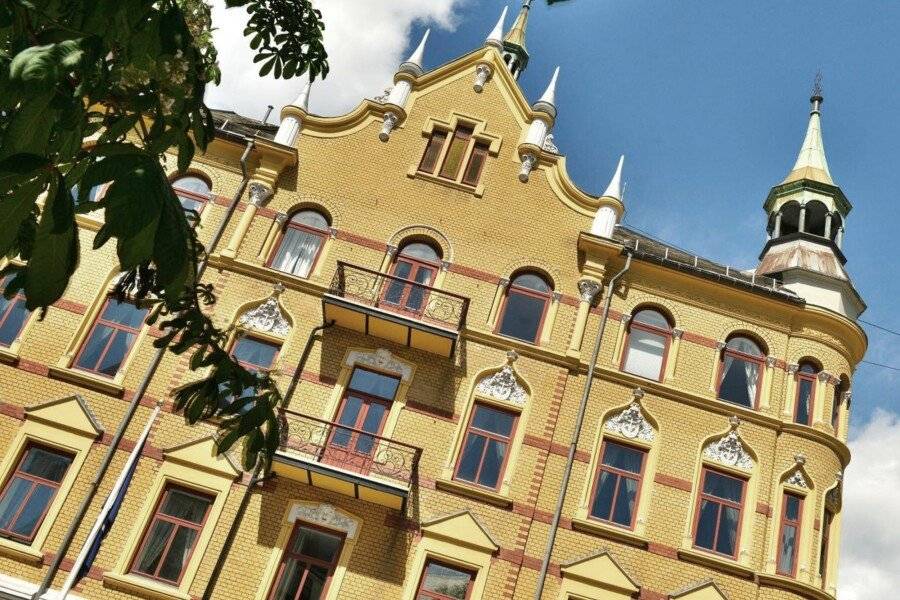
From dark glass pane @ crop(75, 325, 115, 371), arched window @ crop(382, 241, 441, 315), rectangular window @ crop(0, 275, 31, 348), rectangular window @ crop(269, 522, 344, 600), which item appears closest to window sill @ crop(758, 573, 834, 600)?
rectangular window @ crop(269, 522, 344, 600)

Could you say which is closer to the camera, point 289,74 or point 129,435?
point 289,74

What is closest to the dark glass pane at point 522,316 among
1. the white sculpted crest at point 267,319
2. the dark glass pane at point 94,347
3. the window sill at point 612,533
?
the window sill at point 612,533

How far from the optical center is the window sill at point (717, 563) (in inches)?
575

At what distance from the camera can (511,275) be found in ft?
56.3

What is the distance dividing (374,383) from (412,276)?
2.85m

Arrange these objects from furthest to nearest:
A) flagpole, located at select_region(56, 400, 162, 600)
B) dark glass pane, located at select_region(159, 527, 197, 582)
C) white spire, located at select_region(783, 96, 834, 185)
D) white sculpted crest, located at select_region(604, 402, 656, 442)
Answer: white spire, located at select_region(783, 96, 834, 185) → white sculpted crest, located at select_region(604, 402, 656, 442) → dark glass pane, located at select_region(159, 527, 197, 582) → flagpole, located at select_region(56, 400, 162, 600)

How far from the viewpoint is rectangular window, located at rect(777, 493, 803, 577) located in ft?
49.3

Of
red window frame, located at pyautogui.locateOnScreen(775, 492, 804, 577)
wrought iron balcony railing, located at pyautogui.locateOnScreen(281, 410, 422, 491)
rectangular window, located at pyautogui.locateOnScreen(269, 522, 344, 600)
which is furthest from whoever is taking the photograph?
red window frame, located at pyautogui.locateOnScreen(775, 492, 804, 577)

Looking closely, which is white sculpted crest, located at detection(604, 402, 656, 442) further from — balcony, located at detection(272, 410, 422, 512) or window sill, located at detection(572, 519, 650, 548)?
balcony, located at detection(272, 410, 422, 512)

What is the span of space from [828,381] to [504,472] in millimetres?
8237

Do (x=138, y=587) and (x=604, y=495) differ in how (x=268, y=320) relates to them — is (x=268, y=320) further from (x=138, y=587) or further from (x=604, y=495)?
(x=604, y=495)

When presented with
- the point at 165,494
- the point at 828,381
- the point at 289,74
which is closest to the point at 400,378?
the point at 165,494

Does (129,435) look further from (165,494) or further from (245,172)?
(245,172)

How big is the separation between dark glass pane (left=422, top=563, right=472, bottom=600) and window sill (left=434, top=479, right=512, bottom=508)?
1437mm
